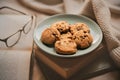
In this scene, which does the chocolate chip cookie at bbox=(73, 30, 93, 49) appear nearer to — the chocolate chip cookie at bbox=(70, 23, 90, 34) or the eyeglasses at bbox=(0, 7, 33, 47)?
the chocolate chip cookie at bbox=(70, 23, 90, 34)

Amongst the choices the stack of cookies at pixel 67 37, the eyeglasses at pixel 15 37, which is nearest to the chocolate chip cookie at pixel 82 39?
the stack of cookies at pixel 67 37

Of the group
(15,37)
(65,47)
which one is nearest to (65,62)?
(65,47)

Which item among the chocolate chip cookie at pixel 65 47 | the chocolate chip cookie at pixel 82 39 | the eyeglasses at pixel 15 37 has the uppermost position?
the chocolate chip cookie at pixel 82 39

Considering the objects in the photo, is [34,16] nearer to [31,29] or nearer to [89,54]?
[31,29]

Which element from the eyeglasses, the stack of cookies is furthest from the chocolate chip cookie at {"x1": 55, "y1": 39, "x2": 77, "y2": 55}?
the eyeglasses

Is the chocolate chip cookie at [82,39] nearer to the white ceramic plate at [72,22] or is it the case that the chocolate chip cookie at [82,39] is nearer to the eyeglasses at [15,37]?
the white ceramic plate at [72,22]
